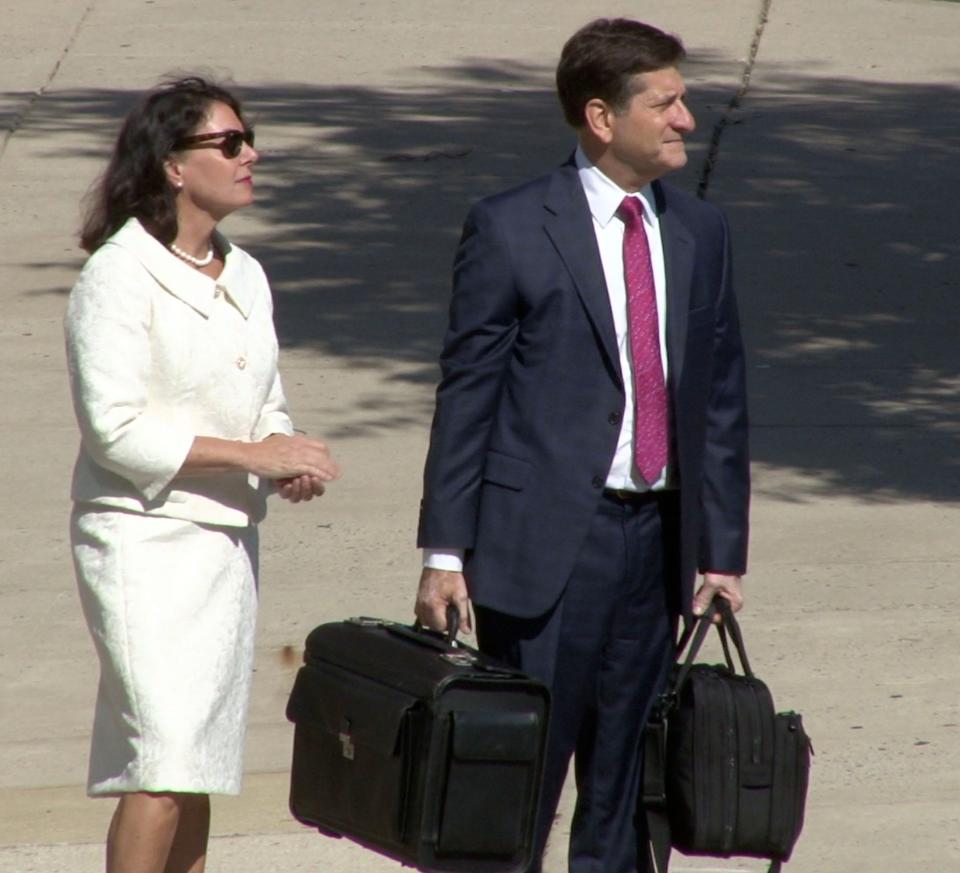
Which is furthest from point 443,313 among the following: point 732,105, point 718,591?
point 718,591

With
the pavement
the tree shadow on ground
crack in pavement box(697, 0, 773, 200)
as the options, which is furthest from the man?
crack in pavement box(697, 0, 773, 200)

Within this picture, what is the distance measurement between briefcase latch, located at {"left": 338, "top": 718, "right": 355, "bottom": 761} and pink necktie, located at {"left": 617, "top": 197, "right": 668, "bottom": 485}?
29.4 inches

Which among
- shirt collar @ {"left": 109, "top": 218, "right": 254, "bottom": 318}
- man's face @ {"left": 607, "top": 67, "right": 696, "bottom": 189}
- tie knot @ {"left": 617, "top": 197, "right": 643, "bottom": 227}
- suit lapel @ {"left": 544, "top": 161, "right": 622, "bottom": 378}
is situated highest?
man's face @ {"left": 607, "top": 67, "right": 696, "bottom": 189}

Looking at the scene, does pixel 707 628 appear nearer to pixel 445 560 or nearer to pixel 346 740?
pixel 445 560

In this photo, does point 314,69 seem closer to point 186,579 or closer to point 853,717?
point 853,717

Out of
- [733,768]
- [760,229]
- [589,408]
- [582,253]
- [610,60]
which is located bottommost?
[760,229]

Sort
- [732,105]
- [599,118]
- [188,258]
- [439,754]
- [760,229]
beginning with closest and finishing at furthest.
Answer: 1. [439,754]
2. [599,118]
3. [188,258]
4. [760,229]
5. [732,105]

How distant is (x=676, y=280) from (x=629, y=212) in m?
0.16

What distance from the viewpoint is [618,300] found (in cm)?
399

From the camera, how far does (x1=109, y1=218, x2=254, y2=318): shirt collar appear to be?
157 inches

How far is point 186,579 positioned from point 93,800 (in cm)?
156

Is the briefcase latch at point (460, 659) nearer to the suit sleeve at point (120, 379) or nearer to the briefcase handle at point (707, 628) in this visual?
the briefcase handle at point (707, 628)

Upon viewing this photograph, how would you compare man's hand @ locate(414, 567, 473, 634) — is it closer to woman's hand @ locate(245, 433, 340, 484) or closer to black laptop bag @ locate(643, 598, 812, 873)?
woman's hand @ locate(245, 433, 340, 484)

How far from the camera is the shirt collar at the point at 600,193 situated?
403 centimetres
